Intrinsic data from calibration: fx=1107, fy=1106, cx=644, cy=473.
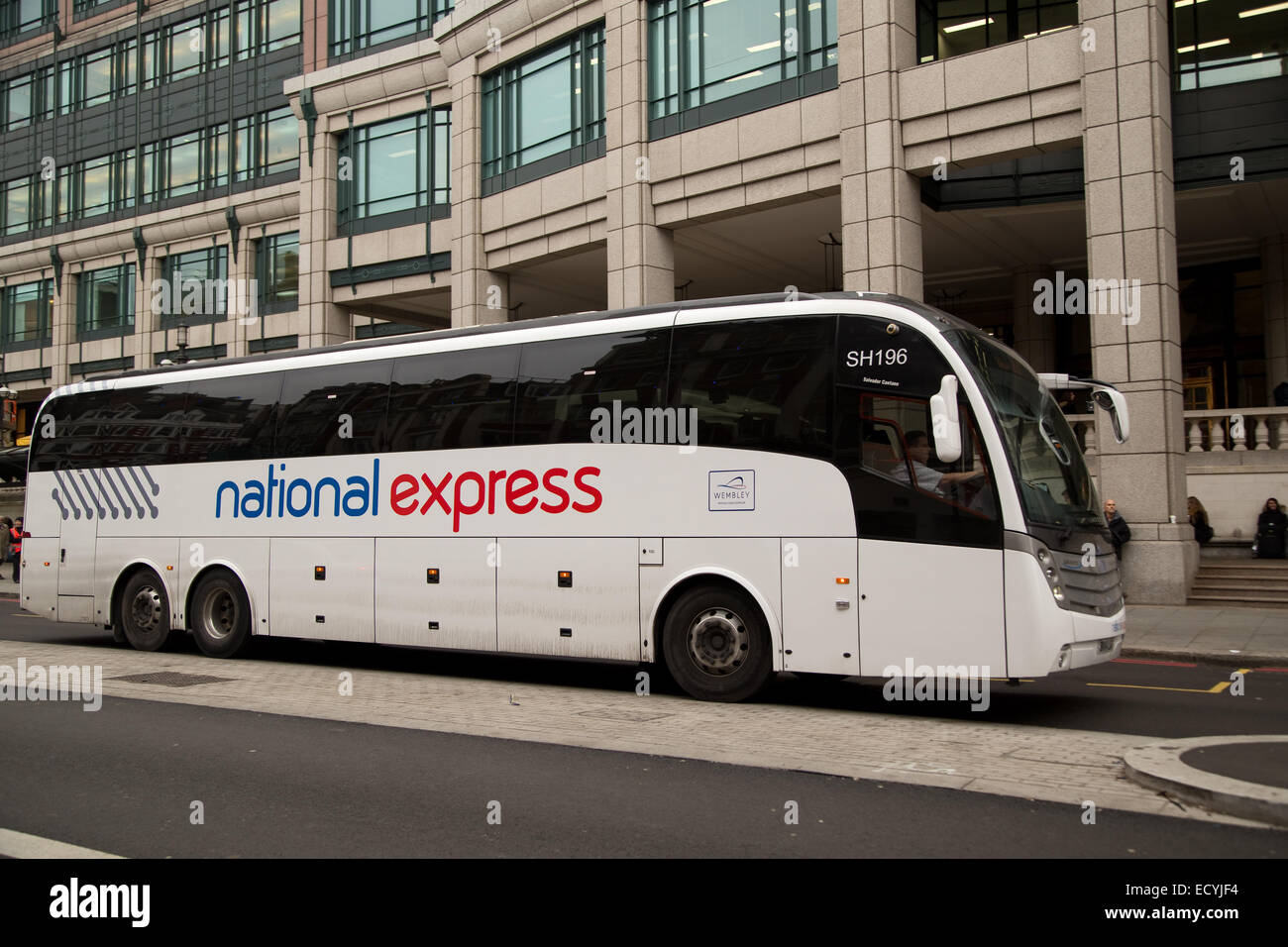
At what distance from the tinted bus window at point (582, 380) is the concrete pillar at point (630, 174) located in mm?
12948

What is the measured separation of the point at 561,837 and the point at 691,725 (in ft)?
10.6

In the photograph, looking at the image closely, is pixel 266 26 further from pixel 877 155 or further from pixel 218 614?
pixel 218 614

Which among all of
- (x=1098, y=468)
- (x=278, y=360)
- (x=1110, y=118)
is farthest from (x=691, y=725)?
(x=1110, y=118)

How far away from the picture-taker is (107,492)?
15188mm

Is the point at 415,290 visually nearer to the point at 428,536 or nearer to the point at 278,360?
the point at 278,360

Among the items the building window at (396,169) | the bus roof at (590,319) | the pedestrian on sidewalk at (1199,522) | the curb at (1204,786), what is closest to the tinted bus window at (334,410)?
the bus roof at (590,319)

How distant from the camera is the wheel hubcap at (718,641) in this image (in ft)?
32.8

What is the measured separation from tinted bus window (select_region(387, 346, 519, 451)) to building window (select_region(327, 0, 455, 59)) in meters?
21.8

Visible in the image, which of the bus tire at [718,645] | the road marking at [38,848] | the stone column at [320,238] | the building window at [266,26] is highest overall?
the building window at [266,26]

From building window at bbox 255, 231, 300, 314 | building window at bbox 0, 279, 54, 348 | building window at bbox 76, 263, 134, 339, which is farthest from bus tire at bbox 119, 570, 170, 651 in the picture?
building window at bbox 0, 279, 54, 348

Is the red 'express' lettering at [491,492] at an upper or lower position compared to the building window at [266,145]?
lower

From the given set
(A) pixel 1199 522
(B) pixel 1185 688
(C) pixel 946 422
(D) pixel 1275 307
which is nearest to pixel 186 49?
(D) pixel 1275 307

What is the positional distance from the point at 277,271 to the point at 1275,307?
105 feet

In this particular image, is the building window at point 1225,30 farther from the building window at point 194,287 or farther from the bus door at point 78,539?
the building window at point 194,287
